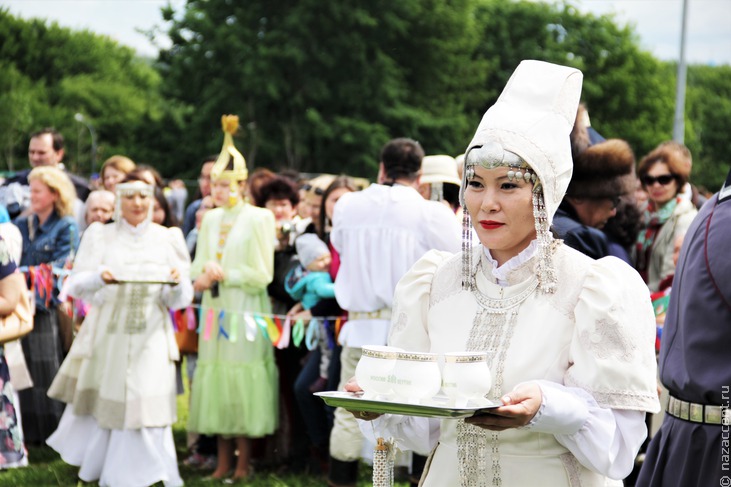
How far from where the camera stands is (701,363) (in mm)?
3439

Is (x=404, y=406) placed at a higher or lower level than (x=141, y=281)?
higher

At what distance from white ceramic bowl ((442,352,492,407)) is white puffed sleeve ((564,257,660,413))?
0.99 feet

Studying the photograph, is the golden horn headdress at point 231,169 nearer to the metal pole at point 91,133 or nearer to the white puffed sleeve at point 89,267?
the white puffed sleeve at point 89,267

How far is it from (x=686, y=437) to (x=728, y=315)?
460 mm

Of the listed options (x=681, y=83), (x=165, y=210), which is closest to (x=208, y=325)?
(x=165, y=210)

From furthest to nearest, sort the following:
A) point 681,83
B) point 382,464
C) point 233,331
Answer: point 681,83
point 233,331
point 382,464

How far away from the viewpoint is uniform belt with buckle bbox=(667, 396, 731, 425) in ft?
11.2

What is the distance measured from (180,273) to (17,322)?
53.6 inches

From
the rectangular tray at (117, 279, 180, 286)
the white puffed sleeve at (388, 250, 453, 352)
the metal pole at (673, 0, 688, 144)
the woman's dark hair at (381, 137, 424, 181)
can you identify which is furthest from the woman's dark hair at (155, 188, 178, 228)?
the metal pole at (673, 0, 688, 144)

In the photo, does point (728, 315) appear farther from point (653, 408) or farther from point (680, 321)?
point (653, 408)

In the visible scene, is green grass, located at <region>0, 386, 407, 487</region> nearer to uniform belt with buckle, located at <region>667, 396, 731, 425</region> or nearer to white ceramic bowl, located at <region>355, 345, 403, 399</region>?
uniform belt with buckle, located at <region>667, 396, 731, 425</region>

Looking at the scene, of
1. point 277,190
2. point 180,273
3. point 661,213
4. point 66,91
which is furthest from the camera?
point 66,91

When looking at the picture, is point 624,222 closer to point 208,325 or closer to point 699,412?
point 699,412

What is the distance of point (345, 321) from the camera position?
7586 mm
